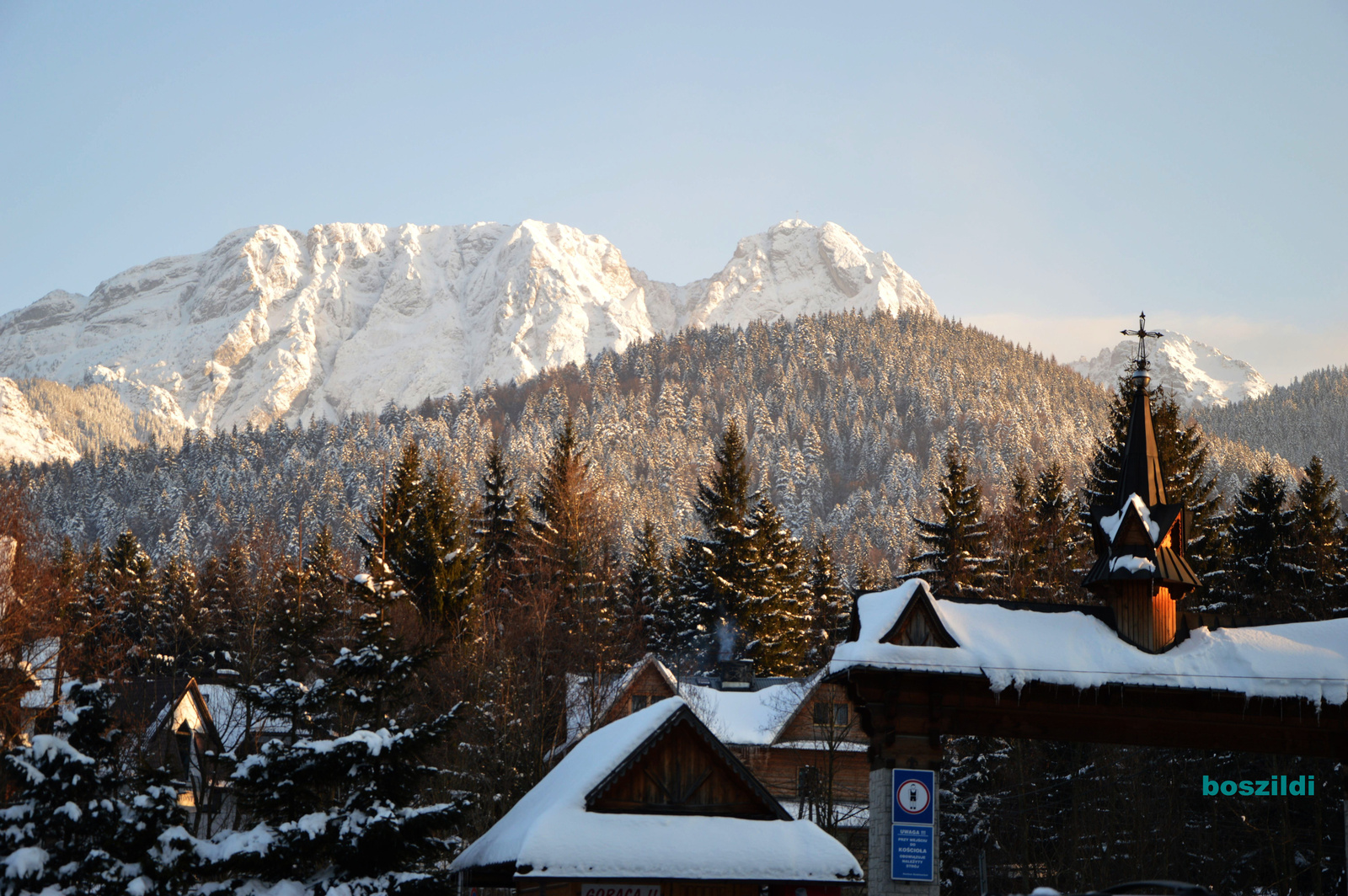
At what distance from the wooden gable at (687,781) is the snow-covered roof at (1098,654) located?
2.76m

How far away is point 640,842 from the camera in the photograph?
21109 mm

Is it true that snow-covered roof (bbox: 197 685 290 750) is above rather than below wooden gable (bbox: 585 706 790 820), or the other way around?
below

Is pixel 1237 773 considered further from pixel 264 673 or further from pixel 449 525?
pixel 264 673

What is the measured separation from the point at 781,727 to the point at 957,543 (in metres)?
9.91

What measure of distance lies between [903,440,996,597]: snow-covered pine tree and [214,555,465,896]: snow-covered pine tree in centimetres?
2985

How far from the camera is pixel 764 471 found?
16675 centimetres

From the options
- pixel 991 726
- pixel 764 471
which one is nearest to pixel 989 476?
pixel 764 471

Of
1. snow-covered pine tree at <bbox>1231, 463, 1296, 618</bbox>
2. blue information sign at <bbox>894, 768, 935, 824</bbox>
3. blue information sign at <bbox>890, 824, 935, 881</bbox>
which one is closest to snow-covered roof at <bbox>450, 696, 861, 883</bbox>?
blue information sign at <bbox>890, 824, 935, 881</bbox>

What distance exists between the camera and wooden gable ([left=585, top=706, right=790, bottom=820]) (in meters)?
22.1

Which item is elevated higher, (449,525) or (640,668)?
(449,525)

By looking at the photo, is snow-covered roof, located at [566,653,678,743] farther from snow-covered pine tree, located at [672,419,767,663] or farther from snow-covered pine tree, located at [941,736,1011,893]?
snow-covered pine tree, located at [941,736,1011,893]

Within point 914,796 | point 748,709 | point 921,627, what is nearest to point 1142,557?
point 921,627

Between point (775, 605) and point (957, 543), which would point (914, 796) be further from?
point (775, 605)

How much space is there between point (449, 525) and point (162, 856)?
28926 millimetres
